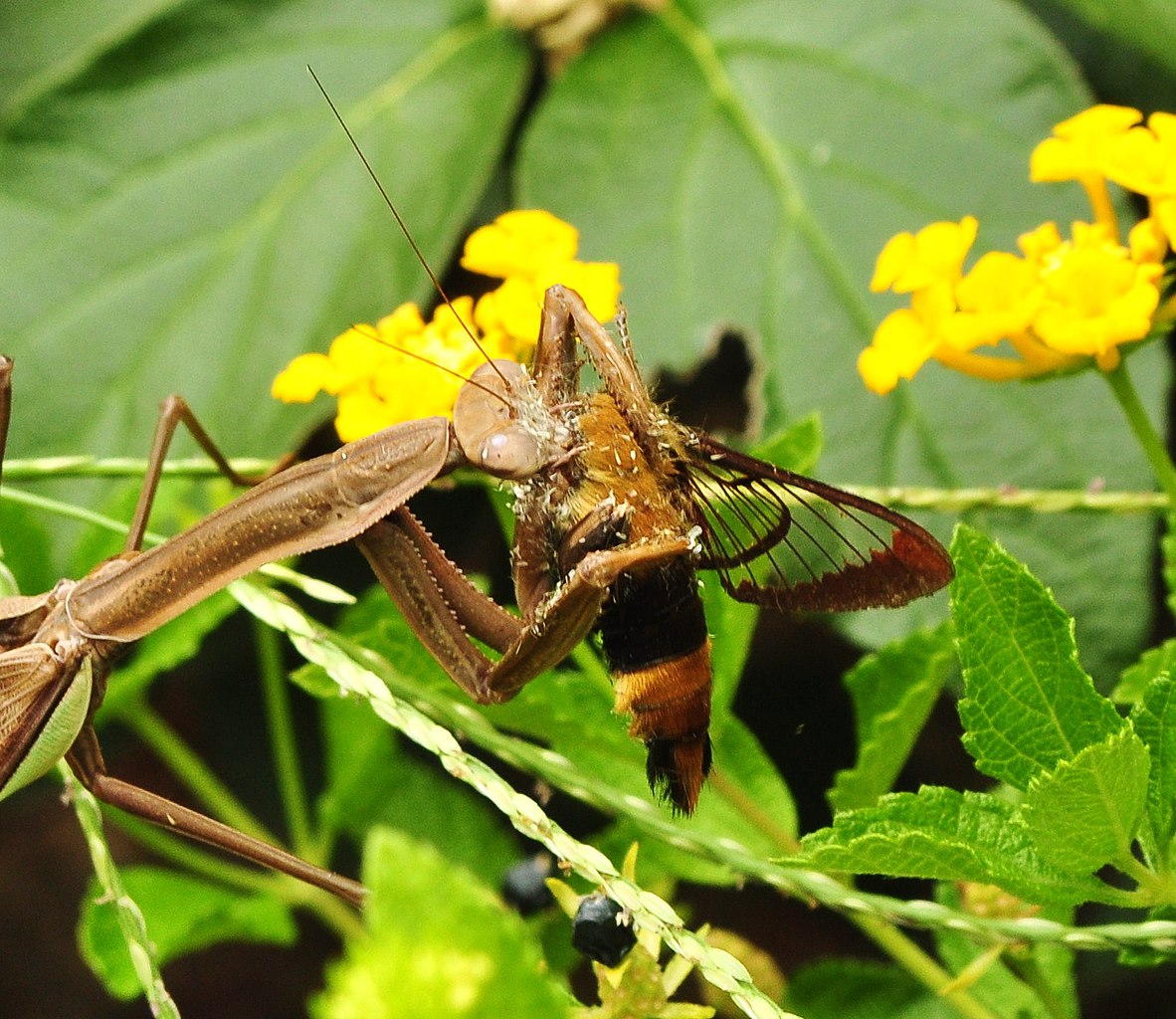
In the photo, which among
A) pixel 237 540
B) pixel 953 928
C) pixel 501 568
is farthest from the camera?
pixel 501 568

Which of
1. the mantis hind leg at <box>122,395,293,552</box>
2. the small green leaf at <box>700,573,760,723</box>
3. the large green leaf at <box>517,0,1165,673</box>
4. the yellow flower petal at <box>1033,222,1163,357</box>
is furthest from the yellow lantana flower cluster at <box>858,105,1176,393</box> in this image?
the mantis hind leg at <box>122,395,293,552</box>

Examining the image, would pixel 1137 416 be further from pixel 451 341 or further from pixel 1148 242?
pixel 451 341

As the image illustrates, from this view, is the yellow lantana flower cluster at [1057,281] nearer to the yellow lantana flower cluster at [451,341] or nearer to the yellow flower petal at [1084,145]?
the yellow flower petal at [1084,145]

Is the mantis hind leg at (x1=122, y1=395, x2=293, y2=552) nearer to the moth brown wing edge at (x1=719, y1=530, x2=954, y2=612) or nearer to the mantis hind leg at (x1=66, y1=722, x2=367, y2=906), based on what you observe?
the mantis hind leg at (x1=66, y1=722, x2=367, y2=906)

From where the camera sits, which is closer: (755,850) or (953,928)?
(953,928)

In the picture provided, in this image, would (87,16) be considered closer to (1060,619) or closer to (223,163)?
(223,163)

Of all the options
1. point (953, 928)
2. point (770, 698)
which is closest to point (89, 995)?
point (770, 698)
